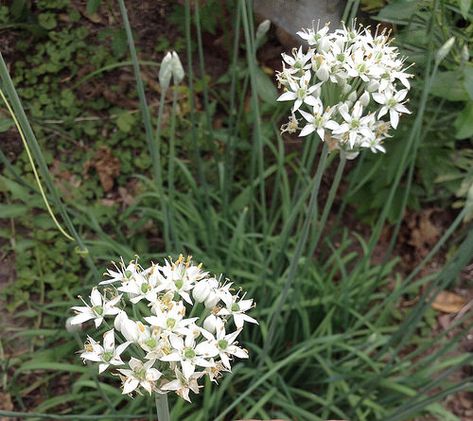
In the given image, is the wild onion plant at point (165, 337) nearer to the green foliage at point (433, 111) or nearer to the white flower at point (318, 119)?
the white flower at point (318, 119)

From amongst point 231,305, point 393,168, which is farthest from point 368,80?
point 393,168

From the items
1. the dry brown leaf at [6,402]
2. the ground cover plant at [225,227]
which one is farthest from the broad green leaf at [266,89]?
the dry brown leaf at [6,402]

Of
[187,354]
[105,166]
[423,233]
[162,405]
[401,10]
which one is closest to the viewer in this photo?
[187,354]

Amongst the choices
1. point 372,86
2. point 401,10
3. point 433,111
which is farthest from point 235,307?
point 433,111

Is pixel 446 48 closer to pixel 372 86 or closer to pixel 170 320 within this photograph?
pixel 372 86

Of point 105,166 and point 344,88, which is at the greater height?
point 344,88

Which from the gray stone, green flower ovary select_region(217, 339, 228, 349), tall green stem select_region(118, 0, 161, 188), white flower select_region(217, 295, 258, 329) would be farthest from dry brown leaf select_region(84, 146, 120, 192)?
green flower ovary select_region(217, 339, 228, 349)

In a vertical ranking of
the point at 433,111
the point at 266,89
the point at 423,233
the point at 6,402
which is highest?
the point at 266,89
